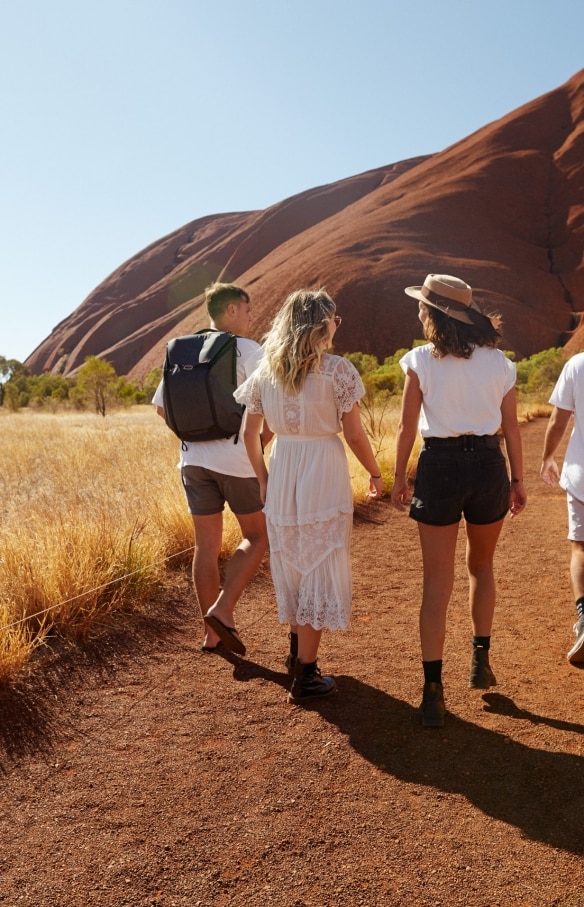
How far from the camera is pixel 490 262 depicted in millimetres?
65062

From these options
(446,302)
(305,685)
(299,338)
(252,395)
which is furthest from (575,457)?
(305,685)

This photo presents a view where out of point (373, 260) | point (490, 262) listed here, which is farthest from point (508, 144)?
point (373, 260)

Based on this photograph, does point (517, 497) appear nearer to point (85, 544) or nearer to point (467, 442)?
point (467, 442)

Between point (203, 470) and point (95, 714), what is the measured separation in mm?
1362

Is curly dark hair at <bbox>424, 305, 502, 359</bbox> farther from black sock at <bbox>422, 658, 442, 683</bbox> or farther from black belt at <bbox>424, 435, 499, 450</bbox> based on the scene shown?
black sock at <bbox>422, 658, 442, 683</bbox>

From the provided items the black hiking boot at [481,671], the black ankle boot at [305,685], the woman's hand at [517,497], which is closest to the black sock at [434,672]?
the black hiking boot at [481,671]

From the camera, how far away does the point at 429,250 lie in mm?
65250

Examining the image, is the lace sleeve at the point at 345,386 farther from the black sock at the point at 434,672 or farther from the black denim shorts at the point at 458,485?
the black sock at the point at 434,672

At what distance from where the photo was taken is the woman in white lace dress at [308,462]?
10.8 feet

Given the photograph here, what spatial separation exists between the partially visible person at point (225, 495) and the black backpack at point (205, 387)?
0.10 m

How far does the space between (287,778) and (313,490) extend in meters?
1.22

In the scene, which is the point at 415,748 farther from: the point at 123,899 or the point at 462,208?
the point at 462,208

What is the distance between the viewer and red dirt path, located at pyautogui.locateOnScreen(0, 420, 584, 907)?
7.39 ft

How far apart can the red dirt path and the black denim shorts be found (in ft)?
3.11
